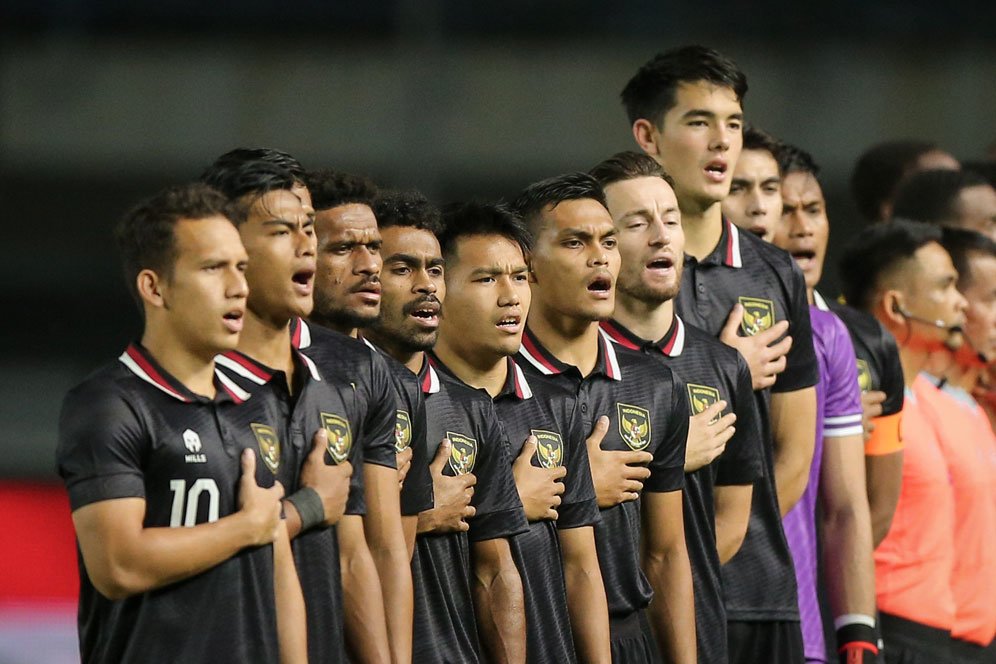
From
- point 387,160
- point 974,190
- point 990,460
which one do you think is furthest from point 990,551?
point 387,160

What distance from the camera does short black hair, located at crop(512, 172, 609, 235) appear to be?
15.3 feet

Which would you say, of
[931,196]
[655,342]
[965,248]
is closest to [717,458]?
[655,342]

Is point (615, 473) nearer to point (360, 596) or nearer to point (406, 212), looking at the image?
point (406, 212)

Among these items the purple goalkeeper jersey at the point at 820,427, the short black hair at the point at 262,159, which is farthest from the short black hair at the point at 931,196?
the short black hair at the point at 262,159

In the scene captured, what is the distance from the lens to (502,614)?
424 cm

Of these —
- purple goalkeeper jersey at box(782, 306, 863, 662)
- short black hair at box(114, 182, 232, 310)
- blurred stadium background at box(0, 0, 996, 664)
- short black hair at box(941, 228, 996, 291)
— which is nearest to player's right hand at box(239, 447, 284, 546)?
short black hair at box(114, 182, 232, 310)

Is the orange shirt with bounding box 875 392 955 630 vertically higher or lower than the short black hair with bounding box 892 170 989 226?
lower

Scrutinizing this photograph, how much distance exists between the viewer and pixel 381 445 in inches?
157

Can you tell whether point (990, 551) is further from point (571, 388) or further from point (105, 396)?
point (105, 396)

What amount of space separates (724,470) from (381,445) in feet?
4.21

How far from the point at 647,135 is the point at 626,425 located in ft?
3.56

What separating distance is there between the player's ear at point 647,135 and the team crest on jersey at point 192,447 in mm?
2200

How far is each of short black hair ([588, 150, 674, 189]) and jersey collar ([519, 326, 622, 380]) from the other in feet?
1.56

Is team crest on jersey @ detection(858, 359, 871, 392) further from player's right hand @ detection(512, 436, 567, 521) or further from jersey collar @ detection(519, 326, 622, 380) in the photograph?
player's right hand @ detection(512, 436, 567, 521)
